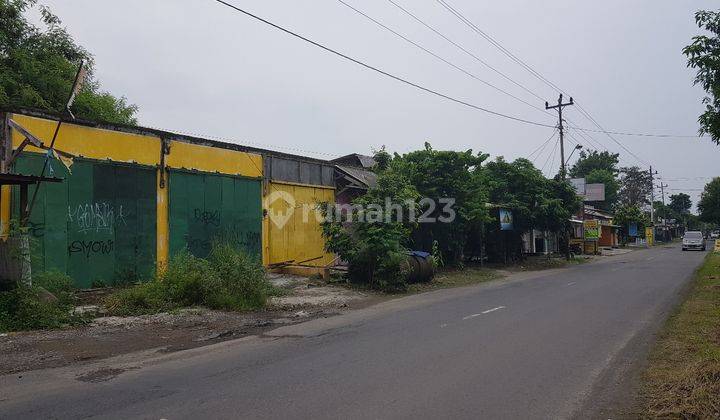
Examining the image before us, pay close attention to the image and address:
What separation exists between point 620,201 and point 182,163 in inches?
3514

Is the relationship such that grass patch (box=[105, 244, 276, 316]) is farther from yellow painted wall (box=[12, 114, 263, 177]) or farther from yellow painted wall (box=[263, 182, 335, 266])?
yellow painted wall (box=[263, 182, 335, 266])

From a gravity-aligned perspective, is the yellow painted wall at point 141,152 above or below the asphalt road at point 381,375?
above

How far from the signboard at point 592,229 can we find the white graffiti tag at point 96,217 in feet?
121

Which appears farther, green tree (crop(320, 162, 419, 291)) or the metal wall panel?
the metal wall panel

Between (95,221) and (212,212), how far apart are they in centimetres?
411

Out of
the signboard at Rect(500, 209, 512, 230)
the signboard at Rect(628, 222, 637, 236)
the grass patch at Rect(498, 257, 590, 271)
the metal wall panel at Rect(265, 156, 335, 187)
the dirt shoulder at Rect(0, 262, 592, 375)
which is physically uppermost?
the metal wall panel at Rect(265, 156, 335, 187)

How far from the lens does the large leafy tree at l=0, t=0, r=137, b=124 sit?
22.1 m

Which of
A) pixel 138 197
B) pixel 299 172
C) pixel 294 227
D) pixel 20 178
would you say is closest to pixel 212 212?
pixel 138 197

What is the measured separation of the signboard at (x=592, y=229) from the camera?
41.7 meters

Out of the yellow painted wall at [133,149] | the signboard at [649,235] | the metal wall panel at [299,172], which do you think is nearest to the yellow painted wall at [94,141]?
the yellow painted wall at [133,149]

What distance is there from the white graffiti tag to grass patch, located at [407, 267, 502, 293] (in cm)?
904

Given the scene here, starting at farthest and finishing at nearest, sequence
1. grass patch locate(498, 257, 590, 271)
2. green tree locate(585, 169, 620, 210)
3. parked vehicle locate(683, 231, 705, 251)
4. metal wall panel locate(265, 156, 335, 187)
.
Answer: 1. green tree locate(585, 169, 620, 210)
2. parked vehicle locate(683, 231, 705, 251)
3. grass patch locate(498, 257, 590, 271)
4. metal wall panel locate(265, 156, 335, 187)

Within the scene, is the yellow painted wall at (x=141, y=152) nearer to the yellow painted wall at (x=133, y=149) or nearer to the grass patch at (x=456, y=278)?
the yellow painted wall at (x=133, y=149)

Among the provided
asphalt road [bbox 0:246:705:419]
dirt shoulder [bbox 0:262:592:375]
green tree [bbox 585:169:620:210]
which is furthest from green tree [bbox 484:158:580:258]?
green tree [bbox 585:169:620:210]
